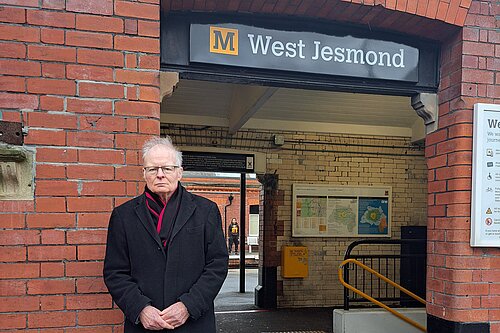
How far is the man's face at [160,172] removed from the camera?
2.30 m

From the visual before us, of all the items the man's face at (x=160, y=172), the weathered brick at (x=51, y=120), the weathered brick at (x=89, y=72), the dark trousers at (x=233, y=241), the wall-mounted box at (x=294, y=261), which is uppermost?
the weathered brick at (x=89, y=72)

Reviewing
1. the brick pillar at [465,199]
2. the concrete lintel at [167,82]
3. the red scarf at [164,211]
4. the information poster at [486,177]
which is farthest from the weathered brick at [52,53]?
the information poster at [486,177]

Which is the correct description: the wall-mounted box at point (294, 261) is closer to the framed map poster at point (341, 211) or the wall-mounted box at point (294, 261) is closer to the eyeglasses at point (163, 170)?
the framed map poster at point (341, 211)

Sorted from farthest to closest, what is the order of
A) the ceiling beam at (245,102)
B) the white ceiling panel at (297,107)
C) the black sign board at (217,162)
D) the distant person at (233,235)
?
the distant person at (233,235)
the black sign board at (217,162)
the white ceiling panel at (297,107)
the ceiling beam at (245,102)

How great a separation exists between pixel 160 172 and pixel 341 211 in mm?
6317

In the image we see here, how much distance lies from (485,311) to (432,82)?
178 cm

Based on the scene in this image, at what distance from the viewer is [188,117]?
7406 mm

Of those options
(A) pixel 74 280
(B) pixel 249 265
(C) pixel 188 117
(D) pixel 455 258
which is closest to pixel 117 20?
(A) pixel 74 280

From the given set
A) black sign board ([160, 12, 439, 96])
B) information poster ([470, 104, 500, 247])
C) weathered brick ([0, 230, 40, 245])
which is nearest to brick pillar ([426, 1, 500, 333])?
information poster ([470, 104, 500, 247])

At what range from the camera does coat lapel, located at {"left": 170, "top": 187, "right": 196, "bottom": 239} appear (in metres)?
2.28

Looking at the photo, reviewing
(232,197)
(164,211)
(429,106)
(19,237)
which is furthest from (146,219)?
(232,197)

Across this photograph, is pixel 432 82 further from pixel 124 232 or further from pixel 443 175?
pixel 124 232

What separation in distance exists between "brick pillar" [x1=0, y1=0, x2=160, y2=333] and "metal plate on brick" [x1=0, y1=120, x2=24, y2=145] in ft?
0.12

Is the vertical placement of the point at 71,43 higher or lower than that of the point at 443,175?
higher
